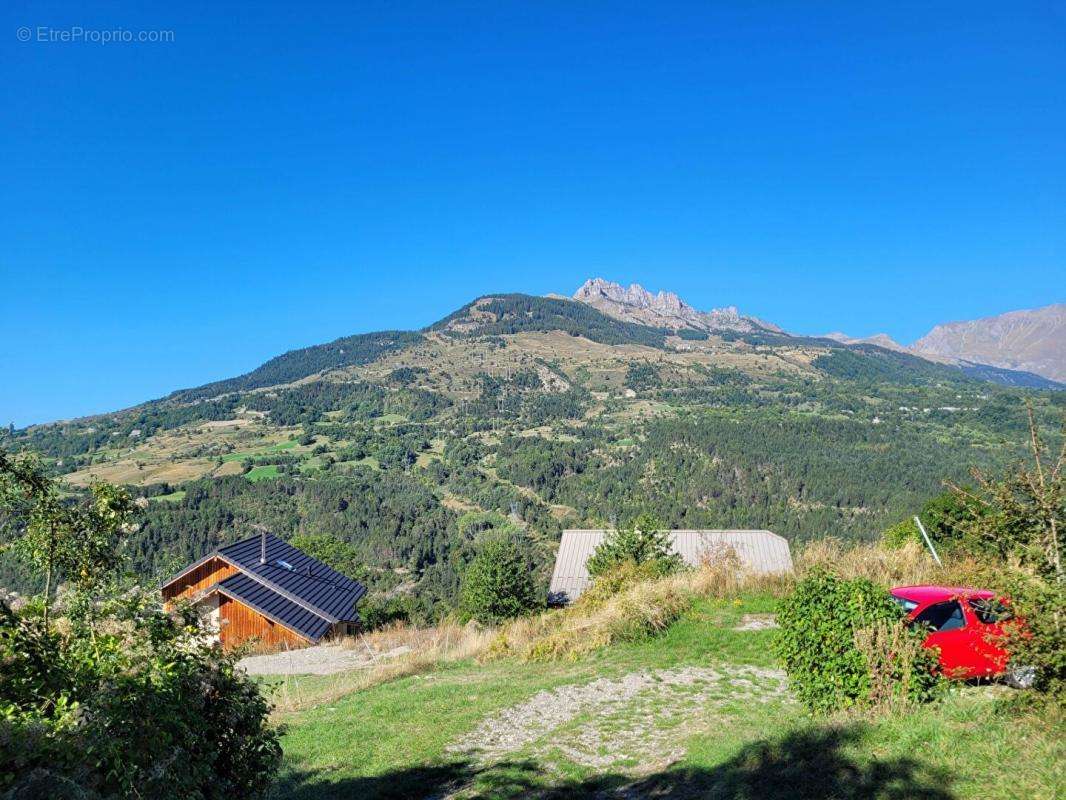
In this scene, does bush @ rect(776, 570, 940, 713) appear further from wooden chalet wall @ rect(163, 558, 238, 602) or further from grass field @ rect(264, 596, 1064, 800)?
wooden chalet wall @ rect(163, 558, 238, 602)

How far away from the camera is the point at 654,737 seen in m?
8.42

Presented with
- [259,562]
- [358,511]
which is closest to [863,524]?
[358,511]

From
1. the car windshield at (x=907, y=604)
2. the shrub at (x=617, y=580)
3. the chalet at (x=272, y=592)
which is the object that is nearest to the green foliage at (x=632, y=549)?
the shrub at (x=617, y=580)

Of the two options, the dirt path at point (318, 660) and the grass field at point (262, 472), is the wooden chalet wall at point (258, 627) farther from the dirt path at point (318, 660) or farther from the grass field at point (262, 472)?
the grass field at point (262, 472)

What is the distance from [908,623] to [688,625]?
22.6 feet

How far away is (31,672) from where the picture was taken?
Result: 4.25 m

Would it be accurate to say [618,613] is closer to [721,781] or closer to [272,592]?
[721,781]

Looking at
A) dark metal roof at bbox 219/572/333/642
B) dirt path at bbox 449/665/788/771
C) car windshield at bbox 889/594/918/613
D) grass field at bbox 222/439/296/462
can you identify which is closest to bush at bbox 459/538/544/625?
dark metal roof at bbox 219/572/333/642

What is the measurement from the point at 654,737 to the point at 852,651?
2.92 m

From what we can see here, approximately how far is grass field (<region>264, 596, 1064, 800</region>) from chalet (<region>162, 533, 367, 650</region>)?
1281 centimetres

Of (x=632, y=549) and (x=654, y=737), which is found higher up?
(x=632, y=549)

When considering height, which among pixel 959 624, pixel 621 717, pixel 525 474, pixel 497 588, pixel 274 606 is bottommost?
pixel 525 474

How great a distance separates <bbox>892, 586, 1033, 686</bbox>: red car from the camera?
782 centimetres

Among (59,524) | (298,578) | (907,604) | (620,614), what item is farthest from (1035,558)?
(298,578)
